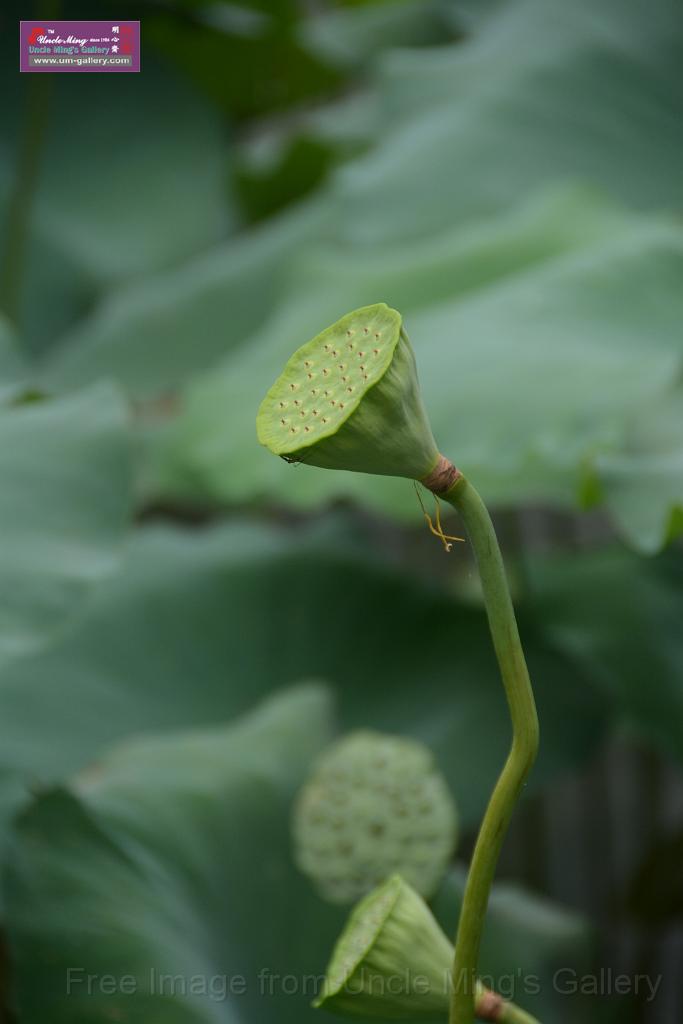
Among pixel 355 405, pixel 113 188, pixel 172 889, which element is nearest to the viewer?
pixel 355 405

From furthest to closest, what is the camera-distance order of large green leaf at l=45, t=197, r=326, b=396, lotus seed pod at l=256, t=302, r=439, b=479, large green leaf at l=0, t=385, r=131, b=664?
1. large green leaf at l=45, t=197, r=326, b=396
2. large green leaf at l=0, t=385, r=131, b=664
3. lotus seed pod at l=256, t=302, r=439, b=479

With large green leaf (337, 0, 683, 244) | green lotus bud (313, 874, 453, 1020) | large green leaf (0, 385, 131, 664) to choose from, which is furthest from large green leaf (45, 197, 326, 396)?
green lotus bud (313, 874, 453, 1020)

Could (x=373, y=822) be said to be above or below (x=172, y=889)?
above

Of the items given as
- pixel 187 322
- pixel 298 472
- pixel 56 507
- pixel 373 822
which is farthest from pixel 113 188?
pixel 373 822

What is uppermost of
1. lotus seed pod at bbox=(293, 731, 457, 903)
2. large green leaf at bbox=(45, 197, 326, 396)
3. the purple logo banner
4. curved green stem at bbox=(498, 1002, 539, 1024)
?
the purple logo banner

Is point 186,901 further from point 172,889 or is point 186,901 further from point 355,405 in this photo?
point 355,405

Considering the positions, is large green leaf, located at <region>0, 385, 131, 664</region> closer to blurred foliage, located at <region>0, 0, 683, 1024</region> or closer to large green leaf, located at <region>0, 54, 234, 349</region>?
blurred foliage, located at <region>0, 0, 683, 1024</region>

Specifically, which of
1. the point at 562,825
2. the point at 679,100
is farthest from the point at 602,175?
the point at 562,825
